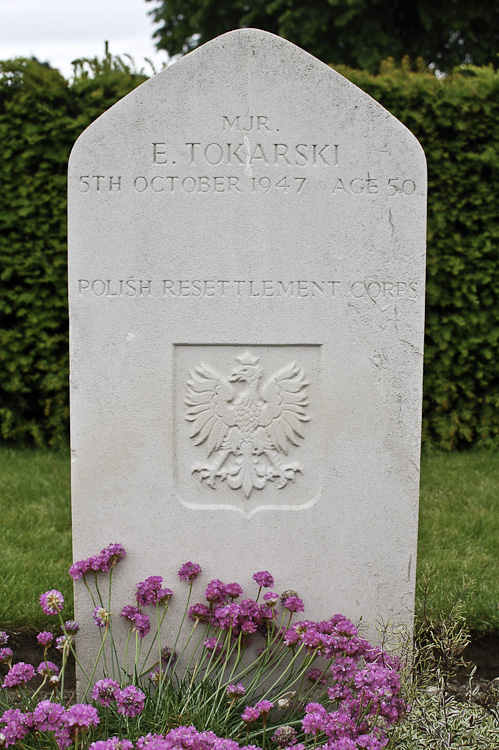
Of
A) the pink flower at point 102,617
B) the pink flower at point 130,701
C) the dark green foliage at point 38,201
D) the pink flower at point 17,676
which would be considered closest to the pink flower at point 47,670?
the pink flower at point 17,676

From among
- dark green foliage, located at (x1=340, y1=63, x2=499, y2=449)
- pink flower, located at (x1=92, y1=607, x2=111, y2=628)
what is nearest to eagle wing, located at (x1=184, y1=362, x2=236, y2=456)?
pink flower, located at (x1=92, y1=607, x2=111, y2=628)

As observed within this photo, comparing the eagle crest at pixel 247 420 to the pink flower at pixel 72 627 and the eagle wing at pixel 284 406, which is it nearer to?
the eagle wing at pixel 284 406

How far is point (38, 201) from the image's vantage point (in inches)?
197

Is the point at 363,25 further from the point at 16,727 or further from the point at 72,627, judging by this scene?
the point at 16,727

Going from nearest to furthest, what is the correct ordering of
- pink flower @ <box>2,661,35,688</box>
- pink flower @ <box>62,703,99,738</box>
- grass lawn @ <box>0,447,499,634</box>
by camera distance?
pink flower @ <box>62,703,99,738</box>, pink flower @ <box>2,661,35,688</box>, grass lawn @ <box>0,447,499,634</box>

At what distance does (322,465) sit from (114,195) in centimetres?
122

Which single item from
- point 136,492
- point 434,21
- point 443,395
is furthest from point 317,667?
point 434,21

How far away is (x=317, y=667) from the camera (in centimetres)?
254

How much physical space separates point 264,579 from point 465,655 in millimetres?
1065

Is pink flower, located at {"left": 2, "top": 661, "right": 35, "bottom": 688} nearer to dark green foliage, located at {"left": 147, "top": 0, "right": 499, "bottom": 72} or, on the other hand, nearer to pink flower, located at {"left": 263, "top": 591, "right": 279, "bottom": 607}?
pink flower, located at {"left": 263, "top": 591, "right": 279, "bottom": 607}

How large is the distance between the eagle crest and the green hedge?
9.33 ft

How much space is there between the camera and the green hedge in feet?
16.2

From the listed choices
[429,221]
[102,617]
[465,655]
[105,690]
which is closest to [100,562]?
[102,617]

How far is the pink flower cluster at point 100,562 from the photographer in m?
2.45
